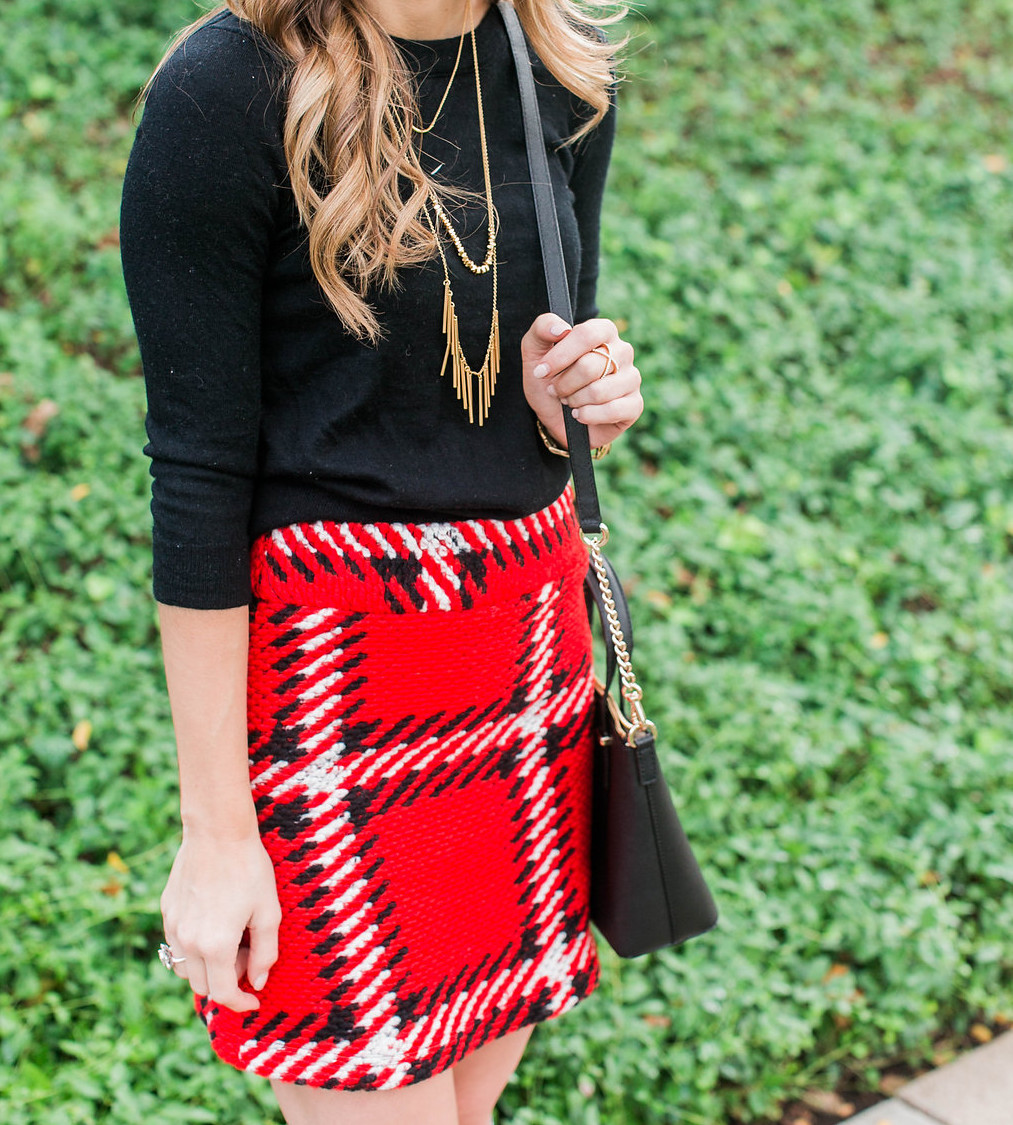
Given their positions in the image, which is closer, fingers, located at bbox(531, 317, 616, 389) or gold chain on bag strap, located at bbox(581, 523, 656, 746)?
fingers, located at bbox(531, 317, 616, 389)

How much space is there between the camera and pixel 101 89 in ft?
14.7

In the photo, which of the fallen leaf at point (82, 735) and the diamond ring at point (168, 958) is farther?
the fallen leaf at point (82, 735)

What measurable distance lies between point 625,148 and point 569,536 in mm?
3903

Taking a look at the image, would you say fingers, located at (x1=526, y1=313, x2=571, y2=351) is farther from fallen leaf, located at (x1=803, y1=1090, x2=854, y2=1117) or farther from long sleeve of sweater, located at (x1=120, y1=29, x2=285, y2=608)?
fallen leaf, located at (x1=803, y1=1090, x2=854, y2=1117)

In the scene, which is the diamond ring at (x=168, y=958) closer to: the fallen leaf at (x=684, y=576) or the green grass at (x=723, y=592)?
the green grass at (x=723, y=592)

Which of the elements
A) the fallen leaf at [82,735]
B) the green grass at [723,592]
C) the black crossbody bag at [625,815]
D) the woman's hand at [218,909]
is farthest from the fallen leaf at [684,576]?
the woman's hand at [218,909]

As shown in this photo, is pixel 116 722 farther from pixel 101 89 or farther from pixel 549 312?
pixel 101 89

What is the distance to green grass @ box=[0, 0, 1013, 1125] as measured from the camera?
90.8 inches

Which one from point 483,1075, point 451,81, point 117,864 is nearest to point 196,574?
point 451,81

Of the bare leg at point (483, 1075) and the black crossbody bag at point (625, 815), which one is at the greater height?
the black crossbody bag at point (625, 815)

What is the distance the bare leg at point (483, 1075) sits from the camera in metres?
1.54

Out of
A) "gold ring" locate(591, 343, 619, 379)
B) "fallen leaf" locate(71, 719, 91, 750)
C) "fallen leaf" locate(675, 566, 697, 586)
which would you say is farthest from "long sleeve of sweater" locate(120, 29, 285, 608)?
"fallen leaf" locate(675, 566, 697, 586)

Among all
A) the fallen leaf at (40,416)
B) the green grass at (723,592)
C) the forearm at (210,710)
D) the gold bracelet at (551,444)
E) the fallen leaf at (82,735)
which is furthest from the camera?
the fallen leaf at (40,416)

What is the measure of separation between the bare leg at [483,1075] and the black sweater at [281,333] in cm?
81
